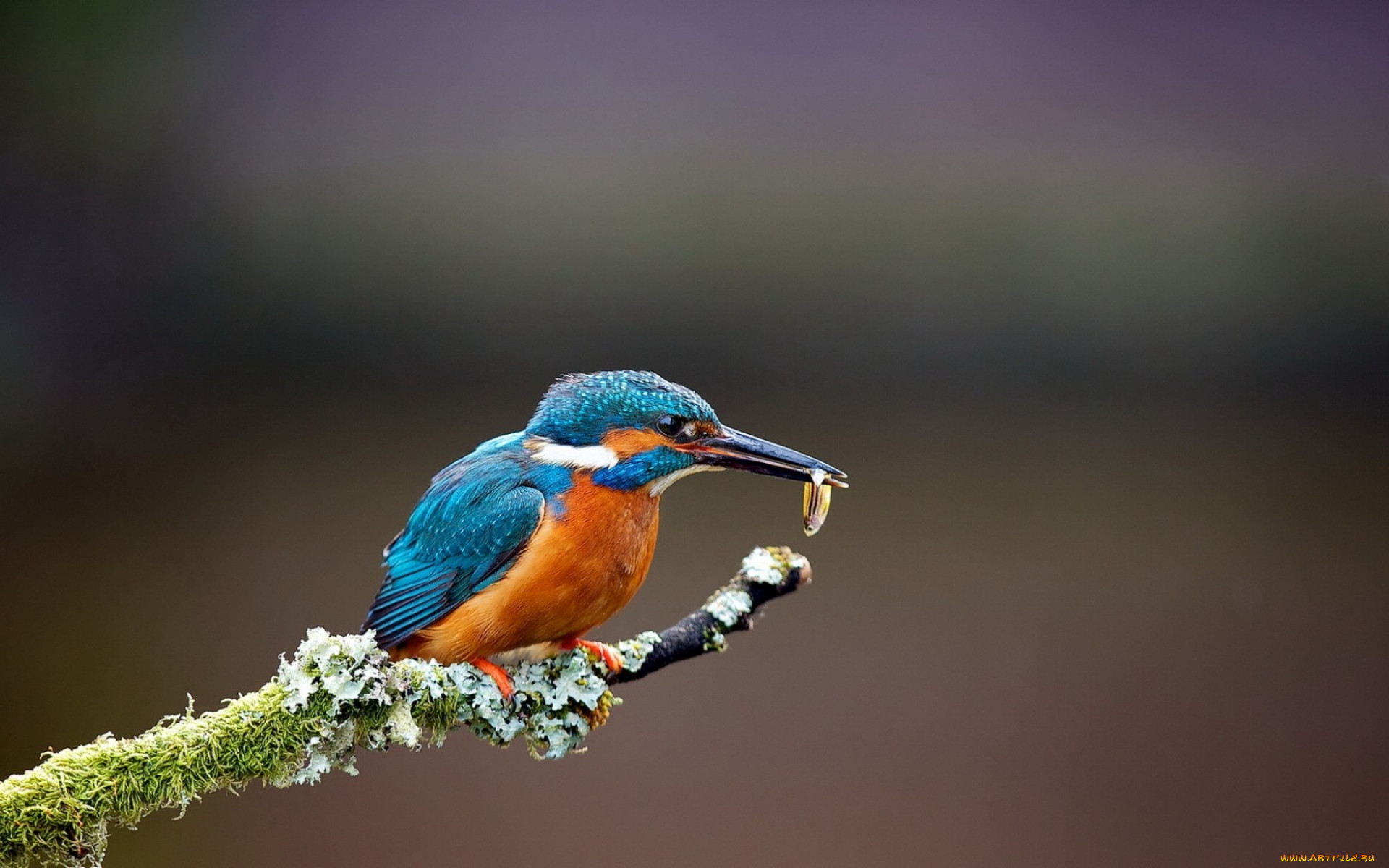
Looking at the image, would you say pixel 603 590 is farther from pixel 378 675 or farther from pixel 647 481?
pixel 378 675

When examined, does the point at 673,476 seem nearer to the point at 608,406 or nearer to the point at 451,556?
the point at 608,406

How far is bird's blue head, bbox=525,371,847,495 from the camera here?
1358 mm

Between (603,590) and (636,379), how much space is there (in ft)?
0.86

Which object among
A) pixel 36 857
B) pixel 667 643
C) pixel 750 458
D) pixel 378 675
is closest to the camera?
pixel 36 857

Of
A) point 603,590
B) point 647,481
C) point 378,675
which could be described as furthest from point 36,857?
point 647,481

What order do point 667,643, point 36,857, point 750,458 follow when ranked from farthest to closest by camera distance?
1. point 667,643
2. point 750,458
3. point 36,857

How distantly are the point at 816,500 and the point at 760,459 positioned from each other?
0.29 ft

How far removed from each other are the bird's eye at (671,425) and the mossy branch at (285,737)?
1.05 feet

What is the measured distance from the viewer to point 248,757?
117cm

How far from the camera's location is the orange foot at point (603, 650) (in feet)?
4.72

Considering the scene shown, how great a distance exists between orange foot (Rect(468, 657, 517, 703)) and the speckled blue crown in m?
0.28

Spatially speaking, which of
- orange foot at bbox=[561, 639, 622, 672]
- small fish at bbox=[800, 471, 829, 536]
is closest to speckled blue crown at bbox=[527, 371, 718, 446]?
small fish at bbox=[800, 471, 829, 536]

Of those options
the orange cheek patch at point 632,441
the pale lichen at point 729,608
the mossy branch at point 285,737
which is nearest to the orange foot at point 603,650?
the mossy branch at point 285,737

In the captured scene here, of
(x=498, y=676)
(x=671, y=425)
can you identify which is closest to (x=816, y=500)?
(x=671, y=425)
